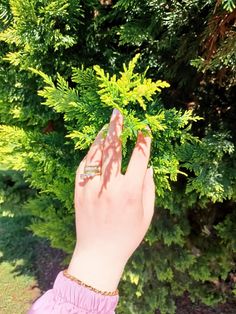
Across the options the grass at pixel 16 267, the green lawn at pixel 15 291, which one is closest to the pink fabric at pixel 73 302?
the grass at pixel 16 267

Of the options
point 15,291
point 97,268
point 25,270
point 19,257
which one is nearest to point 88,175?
point 97,268

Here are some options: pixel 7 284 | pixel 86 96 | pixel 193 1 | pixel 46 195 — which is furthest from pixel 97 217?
pixel 7 284

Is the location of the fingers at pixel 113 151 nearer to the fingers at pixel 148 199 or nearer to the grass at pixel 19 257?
the fingers at pixel 148 199

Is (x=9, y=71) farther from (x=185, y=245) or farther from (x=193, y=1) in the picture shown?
(x=185, y=245)

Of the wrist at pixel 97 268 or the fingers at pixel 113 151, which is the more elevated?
the fingers at pixel 113 151

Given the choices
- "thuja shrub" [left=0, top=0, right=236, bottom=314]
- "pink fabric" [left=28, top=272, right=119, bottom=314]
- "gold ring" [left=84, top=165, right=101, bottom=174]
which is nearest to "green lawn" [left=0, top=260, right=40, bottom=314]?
"thuja shrub" [left=0, top=0, right=236, bottom=314]
